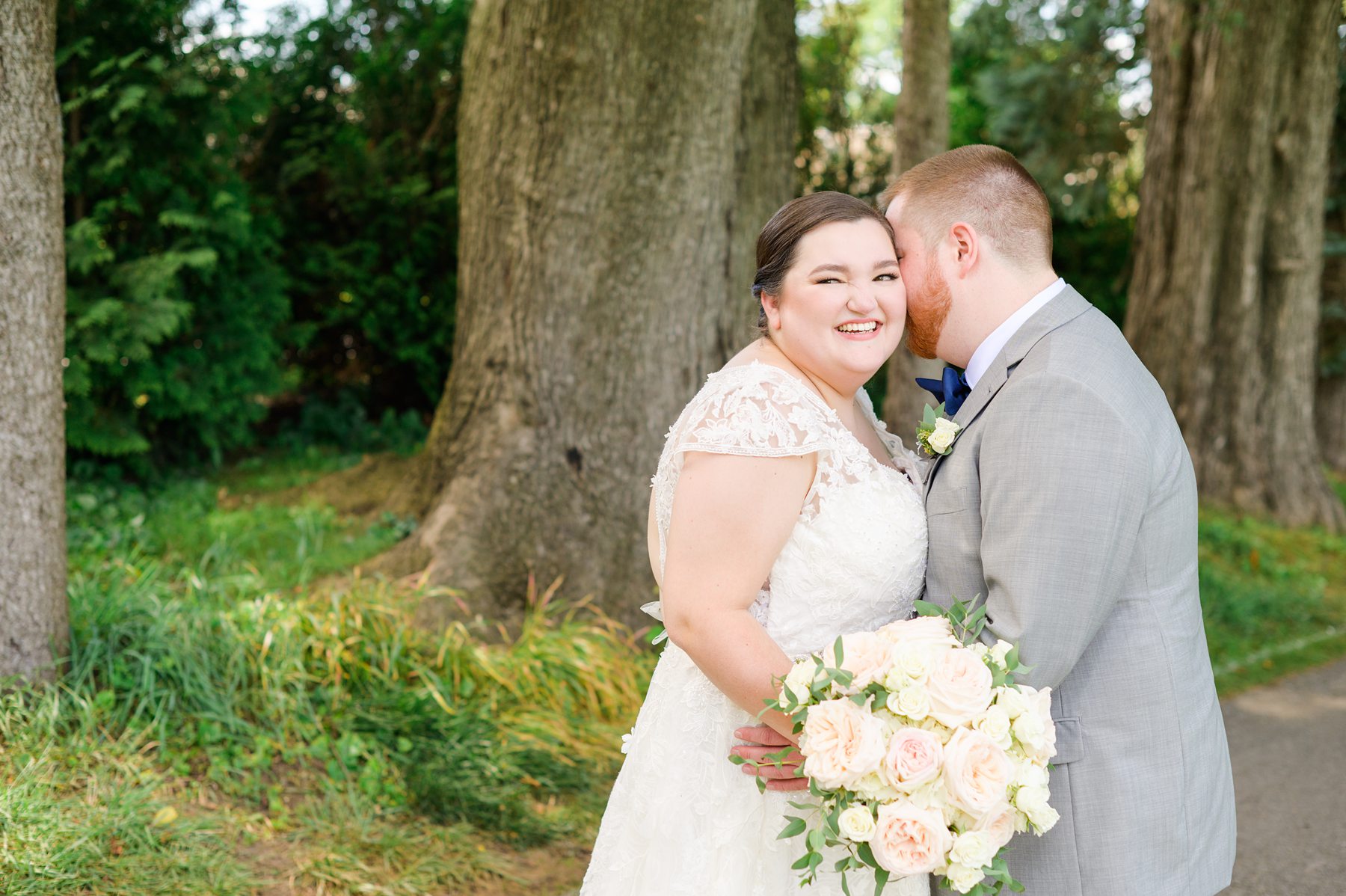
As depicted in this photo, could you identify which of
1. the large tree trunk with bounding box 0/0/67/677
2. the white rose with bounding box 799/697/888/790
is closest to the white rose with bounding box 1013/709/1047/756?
the white rose with bounding box 799/697/888/790

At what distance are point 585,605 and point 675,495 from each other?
3.09 metres

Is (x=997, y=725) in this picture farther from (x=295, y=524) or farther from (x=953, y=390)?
(x=295, y=524)

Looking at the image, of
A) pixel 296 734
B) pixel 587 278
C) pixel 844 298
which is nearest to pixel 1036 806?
pixel 844 298

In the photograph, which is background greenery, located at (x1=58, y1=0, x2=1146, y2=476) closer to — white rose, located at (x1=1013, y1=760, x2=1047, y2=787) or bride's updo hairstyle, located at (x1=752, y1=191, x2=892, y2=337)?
bride's updo hairstyle, located at (x1=752, y1=191, x2=892, y2=337)

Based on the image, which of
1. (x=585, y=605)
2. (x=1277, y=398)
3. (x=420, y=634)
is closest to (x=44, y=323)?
(x=420, y=634)

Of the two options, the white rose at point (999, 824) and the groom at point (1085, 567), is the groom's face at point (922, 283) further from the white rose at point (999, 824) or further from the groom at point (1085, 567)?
the white rose at point (999, 824)

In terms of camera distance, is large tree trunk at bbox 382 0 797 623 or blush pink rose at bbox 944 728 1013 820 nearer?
blush pink rose at bbox 944 728 1013 820

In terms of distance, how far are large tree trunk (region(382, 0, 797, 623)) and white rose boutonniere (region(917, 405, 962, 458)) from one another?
3074 mm

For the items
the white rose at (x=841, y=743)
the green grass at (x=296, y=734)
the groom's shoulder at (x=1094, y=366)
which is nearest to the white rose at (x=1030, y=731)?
the white rose at (x=841, y=743)

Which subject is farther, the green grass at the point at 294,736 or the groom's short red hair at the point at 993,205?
the green grass at the point at 294,736

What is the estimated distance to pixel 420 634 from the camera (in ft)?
15.8

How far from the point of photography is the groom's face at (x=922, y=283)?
2.55 meters

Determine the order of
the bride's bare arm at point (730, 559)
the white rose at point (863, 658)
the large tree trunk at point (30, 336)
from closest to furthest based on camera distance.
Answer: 1. the white rose at point (863, 658)
2. the bride's bare arm at point (730, 559)
3. the large tree trunk at point (30, 336)

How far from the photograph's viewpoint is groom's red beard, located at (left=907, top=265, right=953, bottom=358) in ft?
8.36
